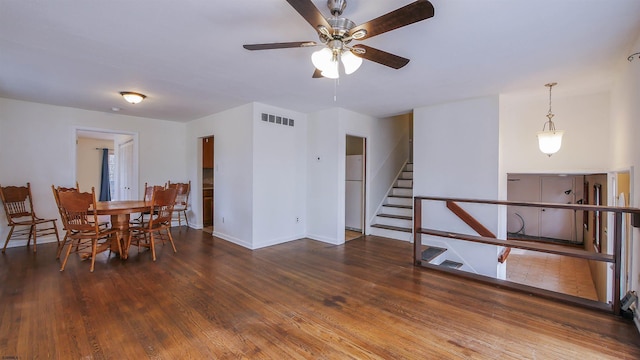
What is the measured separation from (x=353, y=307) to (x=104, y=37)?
3.18 metres

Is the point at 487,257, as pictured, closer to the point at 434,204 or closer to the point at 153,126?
the point at 434,204

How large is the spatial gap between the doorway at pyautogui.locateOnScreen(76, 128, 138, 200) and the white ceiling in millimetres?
1649

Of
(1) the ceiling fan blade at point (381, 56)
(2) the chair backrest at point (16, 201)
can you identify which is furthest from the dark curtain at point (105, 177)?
(1) the ceiling fan blade at point (381, 56)

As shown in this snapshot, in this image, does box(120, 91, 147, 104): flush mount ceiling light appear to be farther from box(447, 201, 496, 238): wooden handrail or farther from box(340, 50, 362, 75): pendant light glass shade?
box(447, 201, 496, 238): wooden handrail

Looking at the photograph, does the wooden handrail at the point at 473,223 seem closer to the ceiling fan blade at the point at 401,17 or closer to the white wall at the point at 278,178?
the white wall at the point at 278,178

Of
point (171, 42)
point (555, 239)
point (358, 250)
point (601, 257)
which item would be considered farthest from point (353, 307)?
point (555, 239)

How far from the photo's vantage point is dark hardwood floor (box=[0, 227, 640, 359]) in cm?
191

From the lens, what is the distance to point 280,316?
2357 mm

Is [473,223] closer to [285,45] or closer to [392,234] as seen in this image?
[392,234]

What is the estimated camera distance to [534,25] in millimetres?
2098

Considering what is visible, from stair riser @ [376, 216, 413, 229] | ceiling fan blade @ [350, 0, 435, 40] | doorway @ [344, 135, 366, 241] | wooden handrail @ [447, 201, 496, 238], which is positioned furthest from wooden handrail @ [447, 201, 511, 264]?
ceiling fan blade @ [350, 0, 435, 40]

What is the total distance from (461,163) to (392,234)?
179 cm

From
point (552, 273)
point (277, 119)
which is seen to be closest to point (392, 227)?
point (277, 119)

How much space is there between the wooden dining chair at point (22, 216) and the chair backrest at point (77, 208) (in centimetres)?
112
